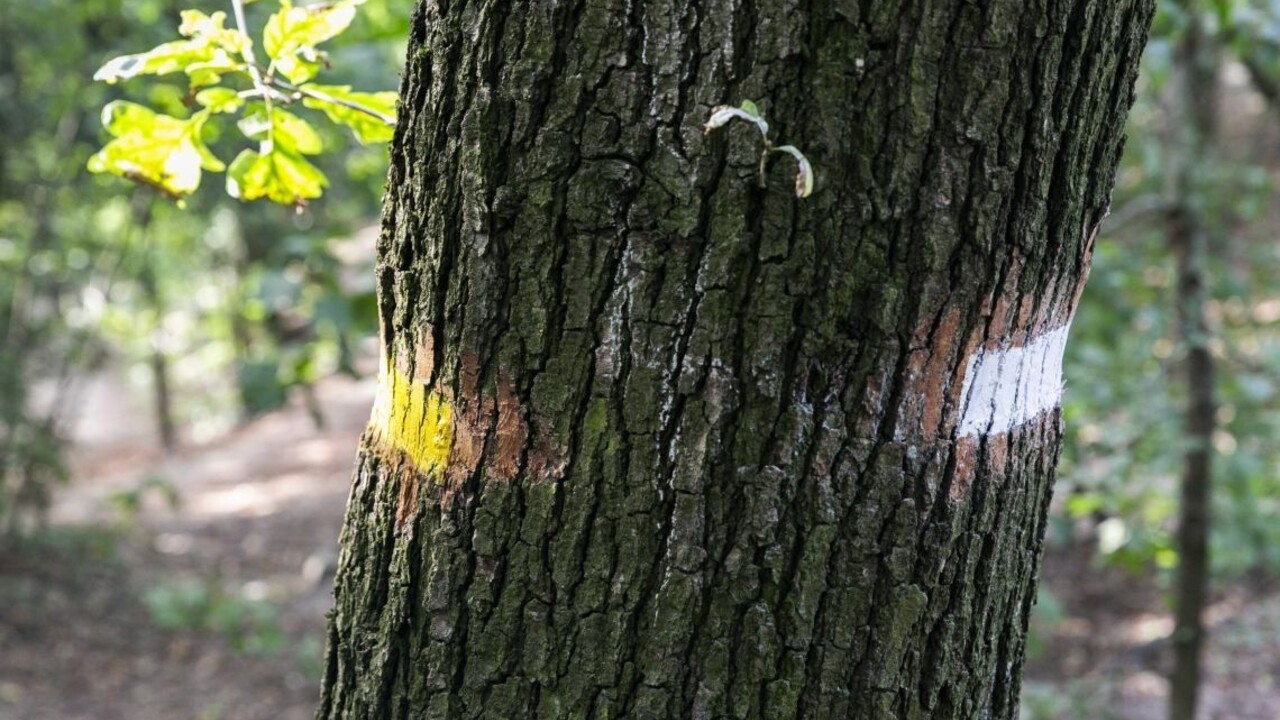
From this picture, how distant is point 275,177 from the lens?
147 cm

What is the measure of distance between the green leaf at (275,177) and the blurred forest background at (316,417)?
50 millimetres

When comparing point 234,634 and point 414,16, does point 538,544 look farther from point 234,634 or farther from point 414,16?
point 234,634

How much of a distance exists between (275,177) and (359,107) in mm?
213

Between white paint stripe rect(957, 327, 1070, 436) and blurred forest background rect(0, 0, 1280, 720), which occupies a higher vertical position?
blurred forest background rect(0, 0, 1280, 720)

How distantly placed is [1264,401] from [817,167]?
14.4 ft

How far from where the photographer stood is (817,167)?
908 mm

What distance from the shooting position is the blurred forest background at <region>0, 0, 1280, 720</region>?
383 centimetres

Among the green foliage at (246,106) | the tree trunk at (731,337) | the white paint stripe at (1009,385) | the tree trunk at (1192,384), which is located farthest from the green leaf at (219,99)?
the tree trunk at (1192,384)

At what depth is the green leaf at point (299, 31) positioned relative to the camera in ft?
4.29

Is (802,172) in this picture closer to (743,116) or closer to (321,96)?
(743,116)

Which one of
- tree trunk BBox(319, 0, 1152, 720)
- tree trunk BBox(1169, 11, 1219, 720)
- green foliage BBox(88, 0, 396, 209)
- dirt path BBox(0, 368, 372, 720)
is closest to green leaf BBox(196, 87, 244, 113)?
green foliage BBox(88, 0, 396, 209)

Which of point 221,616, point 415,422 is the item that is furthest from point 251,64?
point 221,616

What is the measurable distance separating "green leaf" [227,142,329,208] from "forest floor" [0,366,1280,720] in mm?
3374

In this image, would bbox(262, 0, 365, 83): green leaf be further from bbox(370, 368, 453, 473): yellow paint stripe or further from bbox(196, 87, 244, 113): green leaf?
bbox(370, 368, 453, 473): yellow paint stripe
